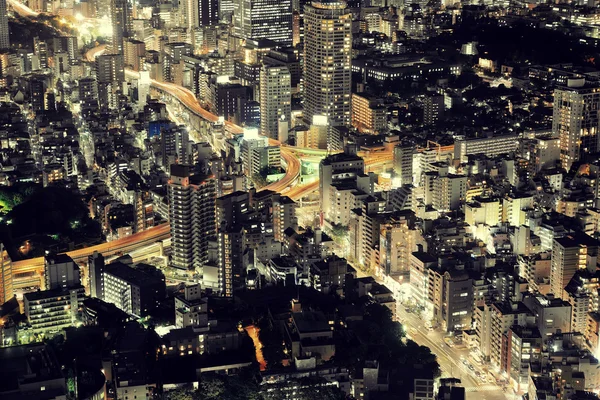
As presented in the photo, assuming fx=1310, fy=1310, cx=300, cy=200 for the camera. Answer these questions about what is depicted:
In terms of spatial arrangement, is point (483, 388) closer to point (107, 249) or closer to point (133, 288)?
point (133, 288)

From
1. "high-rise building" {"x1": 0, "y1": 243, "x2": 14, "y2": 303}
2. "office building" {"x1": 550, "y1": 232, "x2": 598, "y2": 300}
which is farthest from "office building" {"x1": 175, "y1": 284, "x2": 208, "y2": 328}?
"office building" {"x1": 550, "y1": 232, "x2": 598, "y2": 300}

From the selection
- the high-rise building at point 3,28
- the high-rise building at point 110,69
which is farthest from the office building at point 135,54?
the high-rise building at point 3,28

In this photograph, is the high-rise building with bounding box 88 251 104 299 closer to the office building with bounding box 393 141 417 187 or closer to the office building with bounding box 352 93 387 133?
the office building with bounding box 393 141 417 187

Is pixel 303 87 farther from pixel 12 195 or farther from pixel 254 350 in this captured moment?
pixel 254 350

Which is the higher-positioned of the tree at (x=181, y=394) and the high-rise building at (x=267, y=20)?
the high-rise building at (x=267, y=20)

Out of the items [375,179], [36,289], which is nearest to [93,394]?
[36,289]

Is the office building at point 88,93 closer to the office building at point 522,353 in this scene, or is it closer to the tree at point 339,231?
the tree at point 339,231

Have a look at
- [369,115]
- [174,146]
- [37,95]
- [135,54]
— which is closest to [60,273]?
[174,146]
